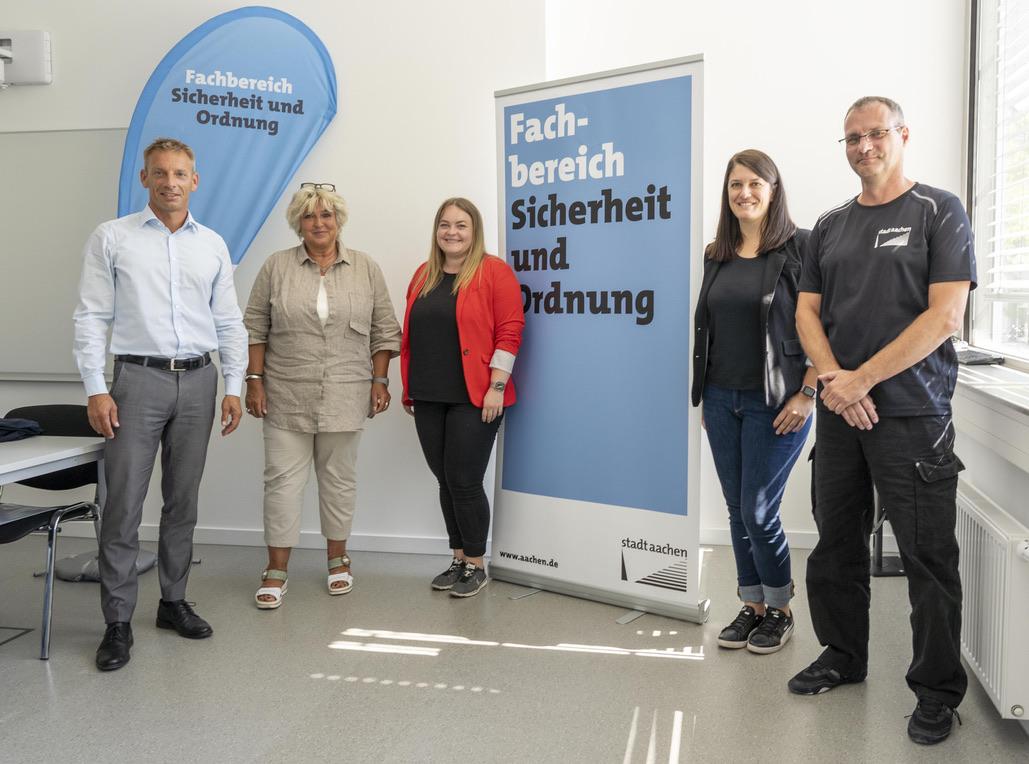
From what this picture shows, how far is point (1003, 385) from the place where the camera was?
2.67 m

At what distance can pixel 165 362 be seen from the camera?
2973 mm

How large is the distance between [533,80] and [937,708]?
3.01 metres

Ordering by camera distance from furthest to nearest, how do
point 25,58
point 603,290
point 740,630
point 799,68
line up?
point 25,58
point 799,68
point 603,290
point 740,630

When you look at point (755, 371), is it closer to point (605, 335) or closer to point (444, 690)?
point (605, 335)

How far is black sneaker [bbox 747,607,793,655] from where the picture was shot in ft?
9.71

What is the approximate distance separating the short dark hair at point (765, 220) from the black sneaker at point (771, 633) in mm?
1231

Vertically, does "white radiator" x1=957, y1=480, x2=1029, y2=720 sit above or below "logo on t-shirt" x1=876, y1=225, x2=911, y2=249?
below

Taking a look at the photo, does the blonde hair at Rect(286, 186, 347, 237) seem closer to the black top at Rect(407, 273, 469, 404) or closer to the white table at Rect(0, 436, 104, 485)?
the black top at Rect(407, 273, 469, 404)

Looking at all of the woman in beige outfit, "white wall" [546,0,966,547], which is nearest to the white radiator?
"white wall" [546,0,966,547]

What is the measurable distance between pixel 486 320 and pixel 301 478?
1020mm

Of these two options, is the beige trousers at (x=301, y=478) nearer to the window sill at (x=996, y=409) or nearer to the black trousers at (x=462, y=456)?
the black trousers at (x=462, y=456)

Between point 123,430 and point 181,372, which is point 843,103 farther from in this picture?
point 123,430

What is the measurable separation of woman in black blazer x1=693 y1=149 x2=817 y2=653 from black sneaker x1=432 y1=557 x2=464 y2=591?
1171mm

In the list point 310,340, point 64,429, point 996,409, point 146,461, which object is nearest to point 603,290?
point 310,340
